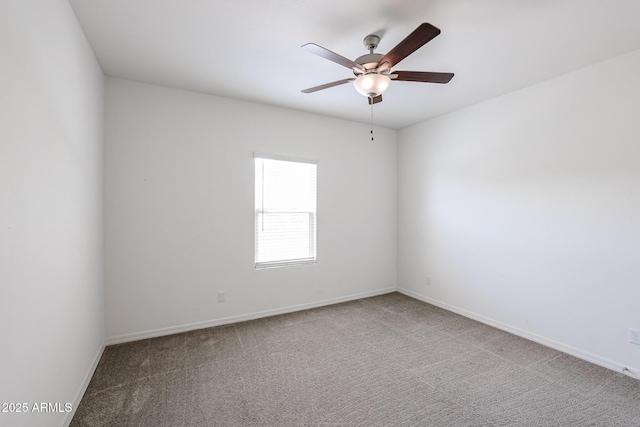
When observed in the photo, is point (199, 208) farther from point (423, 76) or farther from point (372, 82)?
point (423, 76)

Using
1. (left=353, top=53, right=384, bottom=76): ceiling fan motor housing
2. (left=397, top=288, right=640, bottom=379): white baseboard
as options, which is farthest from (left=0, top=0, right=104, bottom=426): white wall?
(left=397, top=288, right=640, bottom=379): white baseboard

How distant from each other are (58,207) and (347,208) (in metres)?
3.25

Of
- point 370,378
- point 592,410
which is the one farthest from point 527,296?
point 370,378

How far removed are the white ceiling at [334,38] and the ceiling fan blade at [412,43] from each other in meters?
0.30

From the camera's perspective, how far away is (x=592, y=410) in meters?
1.97

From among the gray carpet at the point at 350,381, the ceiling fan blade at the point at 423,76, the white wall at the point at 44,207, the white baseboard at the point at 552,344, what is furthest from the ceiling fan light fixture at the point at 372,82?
the white baseboard at the point at 552,344

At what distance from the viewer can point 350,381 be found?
229cm

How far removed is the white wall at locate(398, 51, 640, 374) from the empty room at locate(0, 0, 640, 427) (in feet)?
0.07

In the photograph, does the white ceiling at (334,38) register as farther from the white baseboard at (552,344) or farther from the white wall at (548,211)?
the white baseboard at (552,344)

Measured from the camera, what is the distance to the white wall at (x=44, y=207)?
3.87 ft

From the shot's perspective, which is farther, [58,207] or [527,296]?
[527,296]

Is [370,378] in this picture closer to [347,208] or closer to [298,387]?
[298,387]

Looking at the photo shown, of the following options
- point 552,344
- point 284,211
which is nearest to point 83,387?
point 284,211

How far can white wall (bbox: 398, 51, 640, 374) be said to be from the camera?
2447 mm
